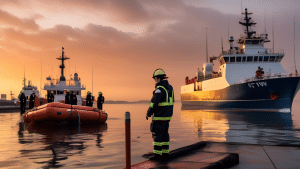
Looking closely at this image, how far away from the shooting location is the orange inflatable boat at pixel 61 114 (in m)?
14.8

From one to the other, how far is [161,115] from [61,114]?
10498 mm

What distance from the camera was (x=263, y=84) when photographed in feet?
106

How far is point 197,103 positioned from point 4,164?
49432 millimetres

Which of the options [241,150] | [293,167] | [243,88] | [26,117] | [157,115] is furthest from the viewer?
[243,88]

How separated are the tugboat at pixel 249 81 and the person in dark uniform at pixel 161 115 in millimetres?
27892

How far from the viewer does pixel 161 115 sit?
5.98 meters

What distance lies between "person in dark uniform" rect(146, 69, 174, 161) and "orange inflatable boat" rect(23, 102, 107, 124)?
1025 centimetres

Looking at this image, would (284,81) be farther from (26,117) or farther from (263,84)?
(26,117)

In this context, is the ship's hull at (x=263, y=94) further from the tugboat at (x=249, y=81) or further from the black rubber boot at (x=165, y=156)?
the black rubber boot at (x=165, y=156)

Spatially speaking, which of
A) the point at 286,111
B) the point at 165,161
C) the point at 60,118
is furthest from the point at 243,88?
the point at 165,161

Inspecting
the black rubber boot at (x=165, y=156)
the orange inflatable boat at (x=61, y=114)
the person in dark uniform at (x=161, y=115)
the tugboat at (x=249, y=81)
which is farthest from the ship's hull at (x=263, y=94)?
the black rubber boot at (x=165, y=156)

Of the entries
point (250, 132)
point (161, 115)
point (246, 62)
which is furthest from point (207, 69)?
point (161, 115)

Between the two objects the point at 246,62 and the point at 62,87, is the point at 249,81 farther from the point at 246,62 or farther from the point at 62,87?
the point at 62,87

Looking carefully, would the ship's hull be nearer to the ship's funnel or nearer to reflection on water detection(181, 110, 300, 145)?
the ship's funnel
